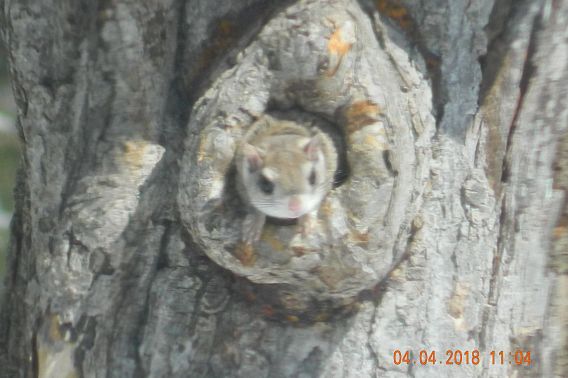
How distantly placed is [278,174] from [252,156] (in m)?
0.10

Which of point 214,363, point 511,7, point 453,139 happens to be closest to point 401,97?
point 453,139

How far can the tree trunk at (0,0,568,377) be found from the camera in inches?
70.5

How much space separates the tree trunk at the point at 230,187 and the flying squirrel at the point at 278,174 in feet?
0.11

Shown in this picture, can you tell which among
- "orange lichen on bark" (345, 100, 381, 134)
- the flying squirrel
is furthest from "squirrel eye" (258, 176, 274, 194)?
"orange lichen on bark" (345, 100, 381, 134)

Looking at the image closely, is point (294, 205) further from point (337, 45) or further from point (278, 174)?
point (337, 45)

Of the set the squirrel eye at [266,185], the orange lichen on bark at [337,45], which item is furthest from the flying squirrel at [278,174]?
the orange lichen on bark at [337,45]

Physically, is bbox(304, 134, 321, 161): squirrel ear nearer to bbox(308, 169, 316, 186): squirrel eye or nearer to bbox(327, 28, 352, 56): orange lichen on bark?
bbox(308, 169, 316, 186): squirrel eye

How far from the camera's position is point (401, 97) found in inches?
70.3

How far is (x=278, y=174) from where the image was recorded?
1.78 meters

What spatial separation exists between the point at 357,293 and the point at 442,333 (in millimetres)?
192

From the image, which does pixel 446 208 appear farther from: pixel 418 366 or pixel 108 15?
pixel 108 15

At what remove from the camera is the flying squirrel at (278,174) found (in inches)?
66.9

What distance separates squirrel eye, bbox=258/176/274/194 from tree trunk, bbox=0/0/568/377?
0.05m

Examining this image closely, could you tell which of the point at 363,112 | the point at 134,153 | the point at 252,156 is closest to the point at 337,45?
the point at 363,112
